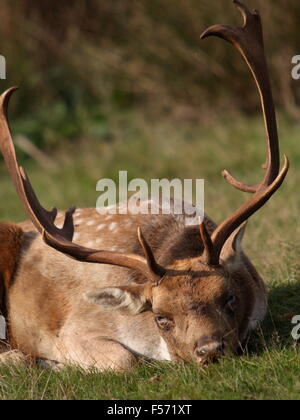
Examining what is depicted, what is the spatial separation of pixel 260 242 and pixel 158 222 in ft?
6.72

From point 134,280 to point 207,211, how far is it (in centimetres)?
448

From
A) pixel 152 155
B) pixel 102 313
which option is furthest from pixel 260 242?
pixel 152 155

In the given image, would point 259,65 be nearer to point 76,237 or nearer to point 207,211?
point 76,237

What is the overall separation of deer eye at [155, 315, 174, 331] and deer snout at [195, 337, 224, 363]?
0.28m

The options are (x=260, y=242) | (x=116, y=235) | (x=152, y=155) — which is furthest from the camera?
(x=152, y=155)

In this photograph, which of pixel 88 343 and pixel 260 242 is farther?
pixel 260 242

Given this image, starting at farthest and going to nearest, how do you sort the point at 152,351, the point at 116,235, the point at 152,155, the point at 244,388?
1. the point at 152,155
2. the point at 116,235
3. the point at 152,351
4. the point at 244,388

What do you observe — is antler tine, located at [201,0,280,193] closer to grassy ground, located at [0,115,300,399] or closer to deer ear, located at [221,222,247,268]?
deer ear, located at [221,222,247,268]

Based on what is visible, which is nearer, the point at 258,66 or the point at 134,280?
the point at 258,66

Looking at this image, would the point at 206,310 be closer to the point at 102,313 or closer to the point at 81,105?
the point at 102,313

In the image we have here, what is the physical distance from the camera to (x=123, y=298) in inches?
220

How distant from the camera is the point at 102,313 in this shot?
6066mm

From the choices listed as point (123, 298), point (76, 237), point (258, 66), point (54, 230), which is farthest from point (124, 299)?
point (258, 66)

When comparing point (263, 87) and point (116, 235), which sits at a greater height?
point (263, 87)
